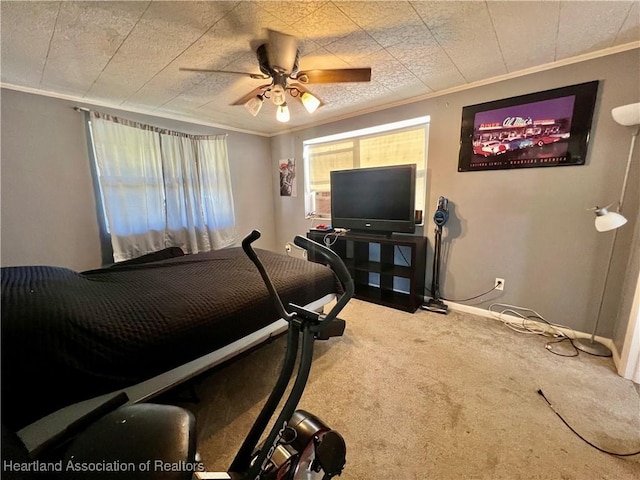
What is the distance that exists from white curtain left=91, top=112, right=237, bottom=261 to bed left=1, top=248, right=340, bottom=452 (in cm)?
103

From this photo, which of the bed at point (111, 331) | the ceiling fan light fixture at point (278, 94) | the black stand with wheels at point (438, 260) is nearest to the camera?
the bed at point (111, 331)

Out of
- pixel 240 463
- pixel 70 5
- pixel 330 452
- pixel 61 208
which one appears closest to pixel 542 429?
pixel 330 452

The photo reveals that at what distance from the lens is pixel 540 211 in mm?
2252

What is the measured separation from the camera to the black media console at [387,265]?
2736mm

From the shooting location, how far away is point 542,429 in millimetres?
1382

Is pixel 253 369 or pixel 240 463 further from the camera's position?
pixel 253 369

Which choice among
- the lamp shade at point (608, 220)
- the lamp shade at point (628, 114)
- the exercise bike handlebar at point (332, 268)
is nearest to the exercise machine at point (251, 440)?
the exercise bike handlebar at point (332, 268)

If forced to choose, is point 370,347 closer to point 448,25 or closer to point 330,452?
point 330,452

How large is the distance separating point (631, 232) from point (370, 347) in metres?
2.08

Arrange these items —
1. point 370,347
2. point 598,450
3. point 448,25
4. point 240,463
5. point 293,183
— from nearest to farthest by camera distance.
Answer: point 240,463, point 598,450, point 448,25, point 370,347, point 293,183

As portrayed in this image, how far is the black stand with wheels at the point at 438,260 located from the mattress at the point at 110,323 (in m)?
1.51

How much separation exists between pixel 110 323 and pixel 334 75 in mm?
1914

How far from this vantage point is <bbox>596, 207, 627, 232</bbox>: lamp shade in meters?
1.75

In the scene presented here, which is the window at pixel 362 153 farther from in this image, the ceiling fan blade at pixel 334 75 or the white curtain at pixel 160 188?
the ceiling fan blade at pixel 334 75
